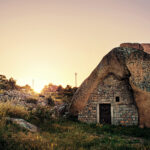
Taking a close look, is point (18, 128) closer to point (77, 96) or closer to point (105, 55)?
point (77, 96)

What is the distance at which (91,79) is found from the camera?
10789 millimetres

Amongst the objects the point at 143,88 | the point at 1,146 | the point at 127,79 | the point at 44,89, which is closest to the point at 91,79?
the point at 127,79

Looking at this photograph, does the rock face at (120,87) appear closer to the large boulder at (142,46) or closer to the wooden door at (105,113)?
the wooden door at (105,113)

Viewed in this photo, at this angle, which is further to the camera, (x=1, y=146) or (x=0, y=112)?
(x=0, y=112)

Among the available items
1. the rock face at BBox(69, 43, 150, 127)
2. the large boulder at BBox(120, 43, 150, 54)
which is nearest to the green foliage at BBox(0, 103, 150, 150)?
the rock face at BBox(69, 43, 150, 127)

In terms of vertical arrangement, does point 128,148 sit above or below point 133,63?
below

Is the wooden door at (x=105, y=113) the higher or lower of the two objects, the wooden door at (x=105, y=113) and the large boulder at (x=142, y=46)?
the lower

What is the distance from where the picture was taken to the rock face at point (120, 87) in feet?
32.6

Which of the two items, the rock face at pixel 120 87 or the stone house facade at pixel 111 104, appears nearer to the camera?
the rock face at pixel 120 87

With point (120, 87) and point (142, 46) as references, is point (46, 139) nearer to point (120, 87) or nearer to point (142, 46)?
point (120, 87)

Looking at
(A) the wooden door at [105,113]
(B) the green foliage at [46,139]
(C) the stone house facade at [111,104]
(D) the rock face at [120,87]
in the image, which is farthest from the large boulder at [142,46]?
(B) the green foliage at [46,139]

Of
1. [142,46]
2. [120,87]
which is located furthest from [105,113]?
[142,46]

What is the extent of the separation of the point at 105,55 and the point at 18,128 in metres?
6.99

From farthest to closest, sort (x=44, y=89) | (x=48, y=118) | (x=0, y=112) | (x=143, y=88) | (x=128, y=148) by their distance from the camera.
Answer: (x=44, y=89) → (x=143, y=88) → (x=48, y=118) → (x=0, y=112) → (x=128, y=148)
